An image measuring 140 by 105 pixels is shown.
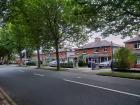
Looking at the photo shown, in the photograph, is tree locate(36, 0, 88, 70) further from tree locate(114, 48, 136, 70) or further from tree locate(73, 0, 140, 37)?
tree locate(73, 0, 140, 37)

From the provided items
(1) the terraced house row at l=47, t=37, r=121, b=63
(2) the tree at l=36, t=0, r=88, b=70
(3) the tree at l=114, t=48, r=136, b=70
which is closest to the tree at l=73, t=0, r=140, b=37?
(3) the tree at l=114, t=48, r=136, b=70

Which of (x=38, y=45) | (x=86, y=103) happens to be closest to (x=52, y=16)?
(x=38, y=45)

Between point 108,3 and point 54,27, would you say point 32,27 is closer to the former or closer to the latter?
point 54,27

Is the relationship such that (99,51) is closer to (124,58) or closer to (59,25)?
(59,25)

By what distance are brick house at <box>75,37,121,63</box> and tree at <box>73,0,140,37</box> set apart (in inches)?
1630

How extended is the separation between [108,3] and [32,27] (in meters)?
24.4

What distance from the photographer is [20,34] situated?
58.3 meters

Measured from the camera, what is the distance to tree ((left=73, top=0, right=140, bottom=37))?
2494cm

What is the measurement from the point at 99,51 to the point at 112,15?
47.4m

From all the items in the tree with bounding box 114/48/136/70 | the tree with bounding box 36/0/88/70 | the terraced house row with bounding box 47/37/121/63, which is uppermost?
the tree with bounding box 36/0/88/70

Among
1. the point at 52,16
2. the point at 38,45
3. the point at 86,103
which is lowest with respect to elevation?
the point at 86,103

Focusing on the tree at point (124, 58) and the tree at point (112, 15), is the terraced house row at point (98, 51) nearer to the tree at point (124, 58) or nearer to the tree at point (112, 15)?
the tree at point (124, 58)

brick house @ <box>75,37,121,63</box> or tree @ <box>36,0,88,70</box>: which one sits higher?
tree @ <box>36,0,88,70</box>

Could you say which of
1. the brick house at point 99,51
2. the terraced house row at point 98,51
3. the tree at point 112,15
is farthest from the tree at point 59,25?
the brick house at point 99,51
